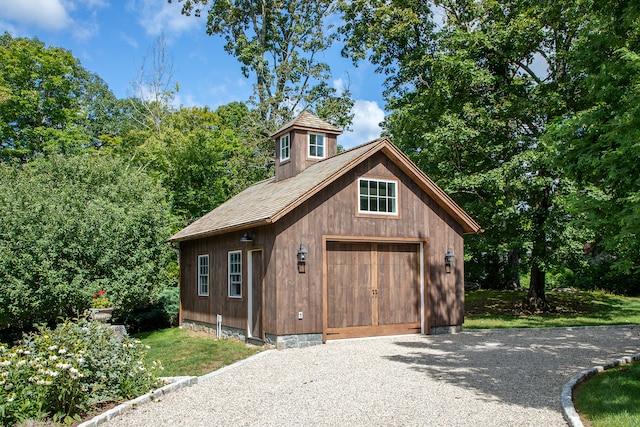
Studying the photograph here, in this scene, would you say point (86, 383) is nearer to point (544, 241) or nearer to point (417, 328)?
point (417, 328)

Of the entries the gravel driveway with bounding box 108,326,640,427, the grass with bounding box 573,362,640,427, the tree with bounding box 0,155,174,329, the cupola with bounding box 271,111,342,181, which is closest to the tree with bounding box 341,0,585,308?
the cupola with bounding box 271,111,342,181

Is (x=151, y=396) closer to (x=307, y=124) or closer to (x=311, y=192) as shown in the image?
(x=311, y=192)

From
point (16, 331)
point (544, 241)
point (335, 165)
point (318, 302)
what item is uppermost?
point (335, 165)

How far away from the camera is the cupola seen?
1677cm

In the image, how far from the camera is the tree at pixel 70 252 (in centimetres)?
1466

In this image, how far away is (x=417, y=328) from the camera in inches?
575

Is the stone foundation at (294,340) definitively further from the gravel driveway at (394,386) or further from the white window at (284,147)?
the white window at (284,147)

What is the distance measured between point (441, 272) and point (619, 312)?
10.4 meters

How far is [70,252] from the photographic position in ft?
49.7

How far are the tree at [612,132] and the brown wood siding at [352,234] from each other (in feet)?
16.3

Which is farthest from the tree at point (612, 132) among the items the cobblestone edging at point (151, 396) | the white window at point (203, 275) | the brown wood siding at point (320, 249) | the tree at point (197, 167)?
the tree at point (197, 167)

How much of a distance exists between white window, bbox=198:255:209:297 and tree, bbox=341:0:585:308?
9018 mm

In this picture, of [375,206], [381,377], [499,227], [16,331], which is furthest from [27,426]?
[499,227]

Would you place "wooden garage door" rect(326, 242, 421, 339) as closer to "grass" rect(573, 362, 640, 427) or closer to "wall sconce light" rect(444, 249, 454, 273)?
"wall sconce light" rect(444, 249, 454, 273)
